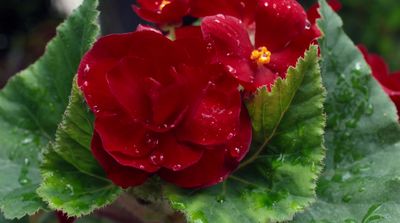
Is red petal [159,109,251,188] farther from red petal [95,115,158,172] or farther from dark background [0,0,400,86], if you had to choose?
dark background [0,0,400,86]

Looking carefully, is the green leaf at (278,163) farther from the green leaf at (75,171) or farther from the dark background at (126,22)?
the dark background at (126,22)

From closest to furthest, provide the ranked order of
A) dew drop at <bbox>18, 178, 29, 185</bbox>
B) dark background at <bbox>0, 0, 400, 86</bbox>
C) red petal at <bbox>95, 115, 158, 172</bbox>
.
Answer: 1. red petal at <bbox>95, 115, 158, 172</bbox>
2. dew drop at <bbox>18, 178, 29, 185</bbox>
3. dark background at <bbox>0, 0, 400, 86</bbox>

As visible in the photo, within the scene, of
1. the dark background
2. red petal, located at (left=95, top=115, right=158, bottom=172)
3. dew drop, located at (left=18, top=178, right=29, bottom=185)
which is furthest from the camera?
the dark background

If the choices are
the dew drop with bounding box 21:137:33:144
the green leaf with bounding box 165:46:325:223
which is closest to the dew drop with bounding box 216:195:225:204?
the green leaf with bounding box 165:46:325:223

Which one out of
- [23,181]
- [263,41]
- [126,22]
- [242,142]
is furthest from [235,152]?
[126,22]

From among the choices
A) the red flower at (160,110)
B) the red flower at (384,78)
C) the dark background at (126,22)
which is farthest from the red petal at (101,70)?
the dark background at (126,22)

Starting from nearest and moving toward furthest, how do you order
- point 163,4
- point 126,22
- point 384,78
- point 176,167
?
point 176,167, point 163,4, point 384,78, point 126,22

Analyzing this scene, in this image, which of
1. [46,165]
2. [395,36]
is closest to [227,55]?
[46,165]

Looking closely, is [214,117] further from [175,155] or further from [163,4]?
[163,4]

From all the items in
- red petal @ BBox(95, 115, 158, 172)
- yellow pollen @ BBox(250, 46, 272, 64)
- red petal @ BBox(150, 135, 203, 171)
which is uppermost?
yellow pollen @ BBox(250, 46, 272, 64)
